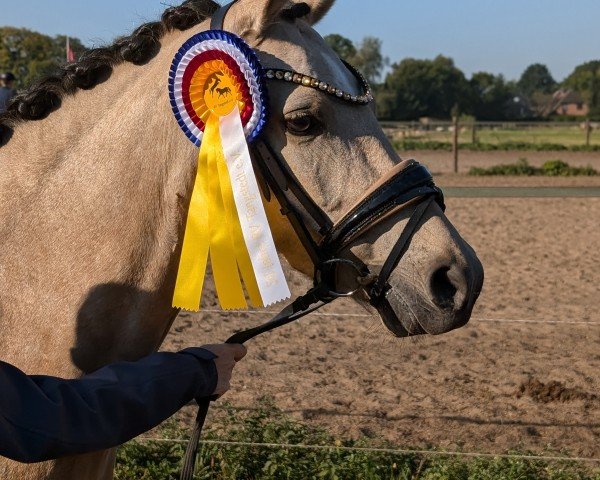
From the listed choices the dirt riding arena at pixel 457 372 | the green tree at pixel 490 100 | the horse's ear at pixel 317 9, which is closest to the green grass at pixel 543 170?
the dirt riding arena at pixel 457 372

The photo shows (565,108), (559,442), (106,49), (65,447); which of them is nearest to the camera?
(65,447)

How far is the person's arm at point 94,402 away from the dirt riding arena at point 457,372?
287cm

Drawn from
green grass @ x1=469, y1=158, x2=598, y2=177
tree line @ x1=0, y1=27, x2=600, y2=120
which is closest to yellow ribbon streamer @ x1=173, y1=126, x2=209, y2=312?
green grass @ x1=469, y1=158, x2=598, y2=177

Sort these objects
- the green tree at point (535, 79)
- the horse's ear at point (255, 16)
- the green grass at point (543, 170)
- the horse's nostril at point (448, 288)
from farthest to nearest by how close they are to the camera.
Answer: the green tree at point (535, 79)
the green grass at point (543, 170)
the horse's ear at point (255, 16)
the horse's nostril at point (448, 288)

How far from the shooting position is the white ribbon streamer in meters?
2.13

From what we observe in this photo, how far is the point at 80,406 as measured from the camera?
1684 millimetres

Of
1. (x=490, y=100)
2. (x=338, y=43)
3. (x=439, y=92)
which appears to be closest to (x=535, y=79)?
(x=490, y=100)

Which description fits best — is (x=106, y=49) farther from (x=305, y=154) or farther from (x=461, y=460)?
(x=461, y=460)

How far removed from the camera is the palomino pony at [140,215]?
81.2 inches

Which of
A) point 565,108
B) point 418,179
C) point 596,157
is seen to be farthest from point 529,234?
point 565,108

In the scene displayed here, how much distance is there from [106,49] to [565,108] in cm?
8779

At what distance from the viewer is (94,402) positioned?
5.62ft

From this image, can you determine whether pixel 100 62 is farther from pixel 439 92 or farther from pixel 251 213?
pixel 439 92

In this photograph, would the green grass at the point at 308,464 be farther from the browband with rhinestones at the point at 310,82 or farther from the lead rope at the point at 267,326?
the browband with rhinestones at the point at 310,82
